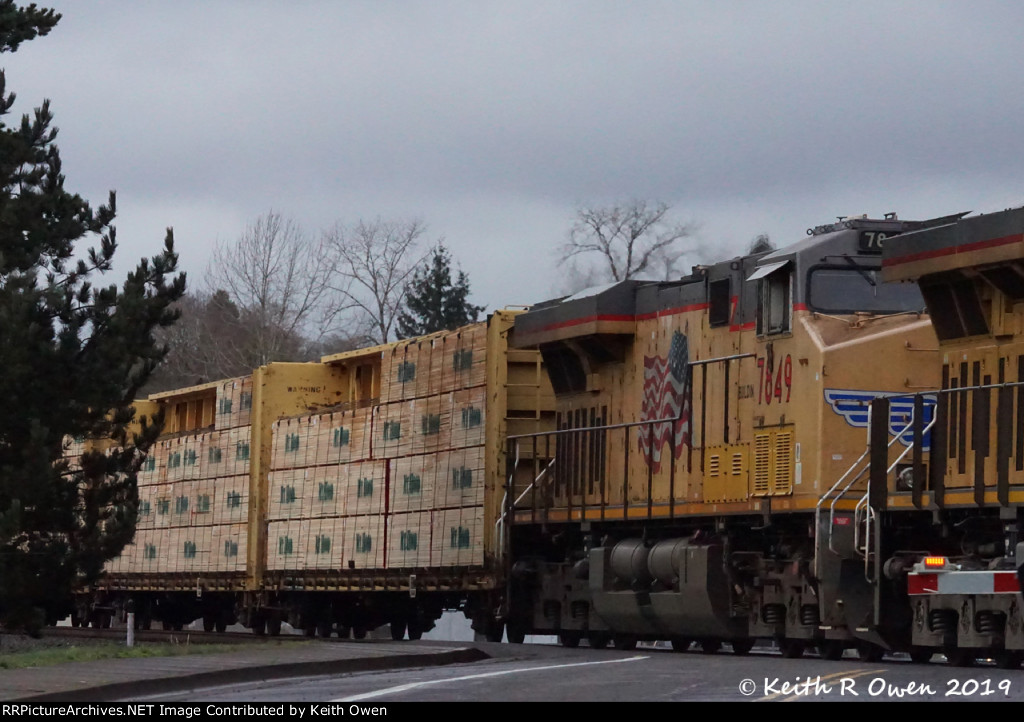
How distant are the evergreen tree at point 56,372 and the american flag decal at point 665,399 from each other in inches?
249

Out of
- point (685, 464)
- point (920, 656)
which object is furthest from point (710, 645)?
point (920, 656)

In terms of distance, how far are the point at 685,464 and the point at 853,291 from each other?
3208 mm

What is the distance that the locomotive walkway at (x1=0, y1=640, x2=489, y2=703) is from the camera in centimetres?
1266

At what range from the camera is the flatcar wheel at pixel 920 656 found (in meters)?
16.2

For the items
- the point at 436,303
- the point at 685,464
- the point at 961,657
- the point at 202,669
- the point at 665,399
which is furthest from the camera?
the point at 436,303

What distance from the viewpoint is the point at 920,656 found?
53.8 ft

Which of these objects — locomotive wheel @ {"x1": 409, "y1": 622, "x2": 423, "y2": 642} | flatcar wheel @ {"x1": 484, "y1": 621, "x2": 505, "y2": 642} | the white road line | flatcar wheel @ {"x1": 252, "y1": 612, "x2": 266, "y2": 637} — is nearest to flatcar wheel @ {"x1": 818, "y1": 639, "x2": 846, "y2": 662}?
the white road line

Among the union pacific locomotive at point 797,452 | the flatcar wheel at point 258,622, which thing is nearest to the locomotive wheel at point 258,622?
the flatcar wheel at point 258,622

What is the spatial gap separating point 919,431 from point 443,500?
31.6 feet

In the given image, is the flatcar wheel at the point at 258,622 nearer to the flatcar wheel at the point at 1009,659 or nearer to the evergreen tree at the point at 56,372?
the evergreen tree at the point at 56,372

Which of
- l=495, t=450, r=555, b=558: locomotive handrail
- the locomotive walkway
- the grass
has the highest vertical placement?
l=495, t=450, r=555, b=558: locomotive handrail

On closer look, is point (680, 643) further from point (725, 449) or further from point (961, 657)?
point (961, 657)

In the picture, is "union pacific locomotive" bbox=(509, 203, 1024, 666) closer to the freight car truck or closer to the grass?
the freight car truck

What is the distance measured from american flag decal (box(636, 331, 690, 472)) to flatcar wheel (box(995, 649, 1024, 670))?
5550 millimetres
